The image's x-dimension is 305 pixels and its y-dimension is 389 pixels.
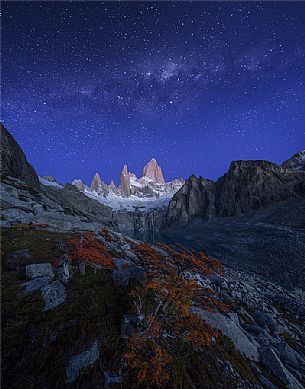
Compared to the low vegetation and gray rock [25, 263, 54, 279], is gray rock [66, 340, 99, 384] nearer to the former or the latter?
the low vegetation

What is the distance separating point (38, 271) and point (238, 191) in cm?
10033

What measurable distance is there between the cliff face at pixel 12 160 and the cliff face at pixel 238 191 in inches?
3573

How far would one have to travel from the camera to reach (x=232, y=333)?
389 inches

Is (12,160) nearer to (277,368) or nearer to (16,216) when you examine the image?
(16,216)

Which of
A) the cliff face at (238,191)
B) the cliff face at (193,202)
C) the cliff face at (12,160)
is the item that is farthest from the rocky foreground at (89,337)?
the cliff face at (193,202)

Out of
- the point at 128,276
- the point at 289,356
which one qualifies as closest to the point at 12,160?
the point at 128,276

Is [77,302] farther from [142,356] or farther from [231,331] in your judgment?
[231,331]

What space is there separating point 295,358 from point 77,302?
45.2 ft

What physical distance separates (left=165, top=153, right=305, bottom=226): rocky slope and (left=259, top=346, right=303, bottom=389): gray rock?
82992mm

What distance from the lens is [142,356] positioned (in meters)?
6.79

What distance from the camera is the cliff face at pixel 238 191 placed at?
81188 mm

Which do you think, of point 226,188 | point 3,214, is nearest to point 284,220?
point 226,188

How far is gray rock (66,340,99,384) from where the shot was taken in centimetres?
589

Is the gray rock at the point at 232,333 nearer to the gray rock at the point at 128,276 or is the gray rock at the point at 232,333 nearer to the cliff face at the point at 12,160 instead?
the gray rock at the point at 128,276
